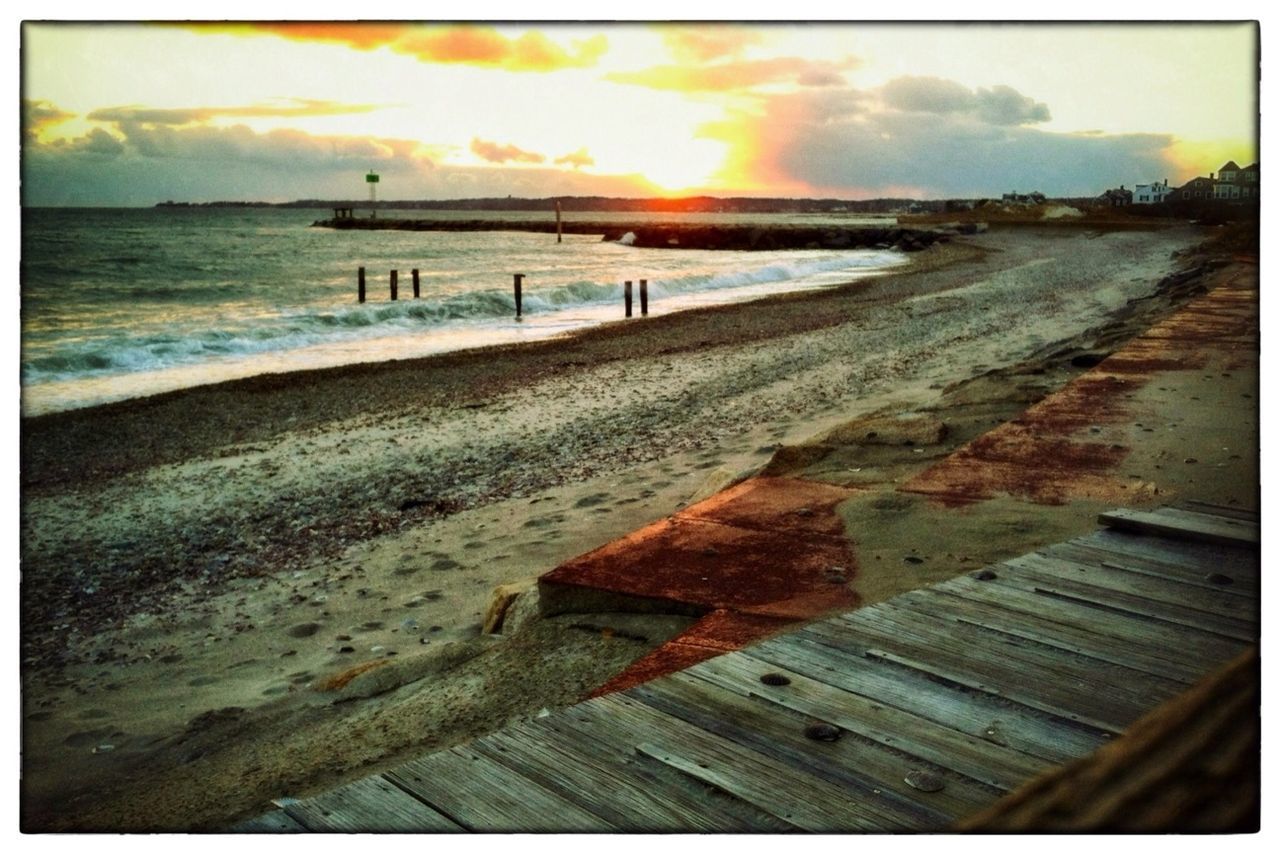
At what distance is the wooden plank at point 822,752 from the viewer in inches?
63.0

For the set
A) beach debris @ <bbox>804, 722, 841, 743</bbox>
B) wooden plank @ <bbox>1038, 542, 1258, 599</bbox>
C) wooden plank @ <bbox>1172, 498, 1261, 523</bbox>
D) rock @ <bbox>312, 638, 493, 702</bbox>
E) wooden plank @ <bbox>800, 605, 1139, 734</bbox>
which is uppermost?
wooden plank @ <bbox>1172, 498, 1261, 523</bbox>

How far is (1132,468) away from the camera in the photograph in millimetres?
3531

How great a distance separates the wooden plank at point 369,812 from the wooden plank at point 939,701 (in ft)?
2.43

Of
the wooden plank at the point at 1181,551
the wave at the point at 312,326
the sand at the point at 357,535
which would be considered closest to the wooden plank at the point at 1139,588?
the wooden plank at the point at 1181,551

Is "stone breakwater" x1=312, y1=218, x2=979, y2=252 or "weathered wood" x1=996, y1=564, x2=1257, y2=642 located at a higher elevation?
"stone breakwater" x1=312, y1=218, x2=979, y2=252

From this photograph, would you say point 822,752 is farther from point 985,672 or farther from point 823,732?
point 985,672

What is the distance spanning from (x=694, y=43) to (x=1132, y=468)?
6.81 ft

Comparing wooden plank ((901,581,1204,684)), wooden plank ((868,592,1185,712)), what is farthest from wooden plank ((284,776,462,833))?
wooden plank ((901,581,1204,684))

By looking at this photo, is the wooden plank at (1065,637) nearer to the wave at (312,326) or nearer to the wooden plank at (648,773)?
the wooden plank at (648,773)

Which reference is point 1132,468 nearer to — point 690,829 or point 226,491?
point 690,829

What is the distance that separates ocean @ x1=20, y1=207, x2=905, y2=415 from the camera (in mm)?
9461

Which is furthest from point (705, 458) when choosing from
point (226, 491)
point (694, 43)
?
point (694, 43)

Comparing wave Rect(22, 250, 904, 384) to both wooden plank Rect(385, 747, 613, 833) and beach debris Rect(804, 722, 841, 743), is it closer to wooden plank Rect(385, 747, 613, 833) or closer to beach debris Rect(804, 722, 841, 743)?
wooden plank Rect(385, 747, 613, 833)

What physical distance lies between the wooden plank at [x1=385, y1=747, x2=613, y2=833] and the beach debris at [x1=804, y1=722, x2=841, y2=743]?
39cm
